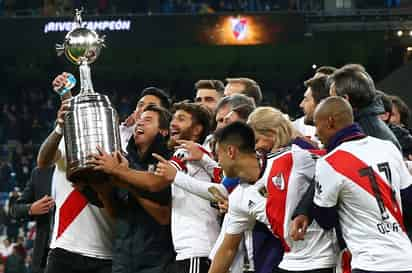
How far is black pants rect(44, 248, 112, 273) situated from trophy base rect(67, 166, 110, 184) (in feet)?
3.47

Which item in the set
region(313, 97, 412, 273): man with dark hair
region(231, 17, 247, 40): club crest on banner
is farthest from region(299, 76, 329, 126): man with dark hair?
region(231, 17, 247, 40): club crest on banner

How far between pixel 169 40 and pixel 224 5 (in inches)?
69.0

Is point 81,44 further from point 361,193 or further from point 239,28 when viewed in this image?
point 239,28

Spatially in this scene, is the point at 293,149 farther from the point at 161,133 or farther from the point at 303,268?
the point at 161,133

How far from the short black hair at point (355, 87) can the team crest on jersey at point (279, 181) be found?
54cm

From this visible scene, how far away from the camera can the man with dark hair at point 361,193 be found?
4739mm

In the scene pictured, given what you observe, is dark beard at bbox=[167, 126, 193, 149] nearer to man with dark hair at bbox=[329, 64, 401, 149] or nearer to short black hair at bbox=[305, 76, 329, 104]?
short black hair at bbox=[305, 76, 329, 104]

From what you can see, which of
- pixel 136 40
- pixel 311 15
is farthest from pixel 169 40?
pixel 311 15

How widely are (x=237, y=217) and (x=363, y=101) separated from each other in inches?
33.9

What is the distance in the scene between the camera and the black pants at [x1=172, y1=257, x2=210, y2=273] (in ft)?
18.5

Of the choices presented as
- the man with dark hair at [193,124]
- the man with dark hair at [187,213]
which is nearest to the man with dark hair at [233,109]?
the man with dark hair at [193,124]

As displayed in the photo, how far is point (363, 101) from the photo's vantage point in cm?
516

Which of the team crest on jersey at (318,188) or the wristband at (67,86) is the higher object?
the wristband at (67,86)

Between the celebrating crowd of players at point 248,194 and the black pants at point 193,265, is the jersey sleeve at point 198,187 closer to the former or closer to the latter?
the celebrating crowd of players at point 248,194
